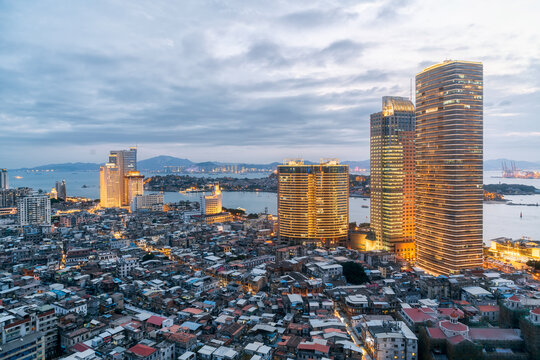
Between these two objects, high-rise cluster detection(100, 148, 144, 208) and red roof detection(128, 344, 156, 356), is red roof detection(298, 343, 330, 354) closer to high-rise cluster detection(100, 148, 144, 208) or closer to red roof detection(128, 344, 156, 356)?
red roof detection(128, 344, 156, 356)

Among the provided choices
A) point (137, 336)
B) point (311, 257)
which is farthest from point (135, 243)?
point (137, 336)

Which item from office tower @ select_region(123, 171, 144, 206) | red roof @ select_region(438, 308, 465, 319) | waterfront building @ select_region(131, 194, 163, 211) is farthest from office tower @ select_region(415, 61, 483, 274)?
office tower @ select_region(123, 171, 144, 206)

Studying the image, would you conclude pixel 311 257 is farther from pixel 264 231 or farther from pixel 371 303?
pixel 264 231

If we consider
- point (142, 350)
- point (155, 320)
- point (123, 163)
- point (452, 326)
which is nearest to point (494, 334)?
point (452, 326)

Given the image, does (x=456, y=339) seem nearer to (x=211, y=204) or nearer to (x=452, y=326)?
(x=452, y=326)

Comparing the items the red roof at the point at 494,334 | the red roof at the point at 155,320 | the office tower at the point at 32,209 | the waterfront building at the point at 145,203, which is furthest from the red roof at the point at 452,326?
the waterfront building at the point at 145,203

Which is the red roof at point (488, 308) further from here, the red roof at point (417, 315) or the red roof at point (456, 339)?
the red roof at point (456, 339)
